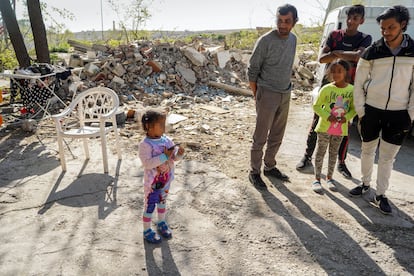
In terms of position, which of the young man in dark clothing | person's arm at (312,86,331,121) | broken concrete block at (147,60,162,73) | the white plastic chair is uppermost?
the young man in dark clothing

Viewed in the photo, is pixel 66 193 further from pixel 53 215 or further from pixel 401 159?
pixel 401 159

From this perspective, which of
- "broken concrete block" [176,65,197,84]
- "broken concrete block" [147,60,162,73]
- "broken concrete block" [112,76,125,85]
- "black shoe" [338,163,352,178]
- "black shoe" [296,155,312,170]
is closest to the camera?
"black shoe" [338,163,352,178]

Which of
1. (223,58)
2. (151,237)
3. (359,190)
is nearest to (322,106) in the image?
(359,190)

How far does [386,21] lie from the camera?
272 centimetres

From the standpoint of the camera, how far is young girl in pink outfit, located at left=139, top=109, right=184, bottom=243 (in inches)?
93.9

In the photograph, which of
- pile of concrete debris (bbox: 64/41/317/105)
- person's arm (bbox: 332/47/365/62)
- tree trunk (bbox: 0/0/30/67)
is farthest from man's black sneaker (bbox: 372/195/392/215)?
tree trunk (bbox: 0/0/30/67)

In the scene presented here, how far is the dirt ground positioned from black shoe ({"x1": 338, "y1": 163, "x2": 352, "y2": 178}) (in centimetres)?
10

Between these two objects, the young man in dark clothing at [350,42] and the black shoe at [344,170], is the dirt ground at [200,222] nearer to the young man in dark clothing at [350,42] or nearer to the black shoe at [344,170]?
the black shoe at [344,170]

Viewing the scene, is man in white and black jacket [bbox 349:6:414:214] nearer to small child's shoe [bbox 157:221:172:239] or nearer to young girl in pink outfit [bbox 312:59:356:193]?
young girl in pink outfit [bbox 312:59:356:193]

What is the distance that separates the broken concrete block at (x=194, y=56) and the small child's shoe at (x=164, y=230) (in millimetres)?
7447

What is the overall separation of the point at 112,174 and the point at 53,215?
3.18 ft

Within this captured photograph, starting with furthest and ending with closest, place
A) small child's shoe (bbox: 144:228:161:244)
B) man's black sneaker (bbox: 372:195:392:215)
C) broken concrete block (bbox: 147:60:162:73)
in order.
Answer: broken concrete block (bbox: 147:60:162:73), man's black sneaker (bbox: 372:195:392:215), small child's shoe (bbox: 144:228:161:244)

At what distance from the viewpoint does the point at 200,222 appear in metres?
3.03

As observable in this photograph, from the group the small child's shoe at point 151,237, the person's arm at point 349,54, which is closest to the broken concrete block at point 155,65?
the person's arm at point 349,54
